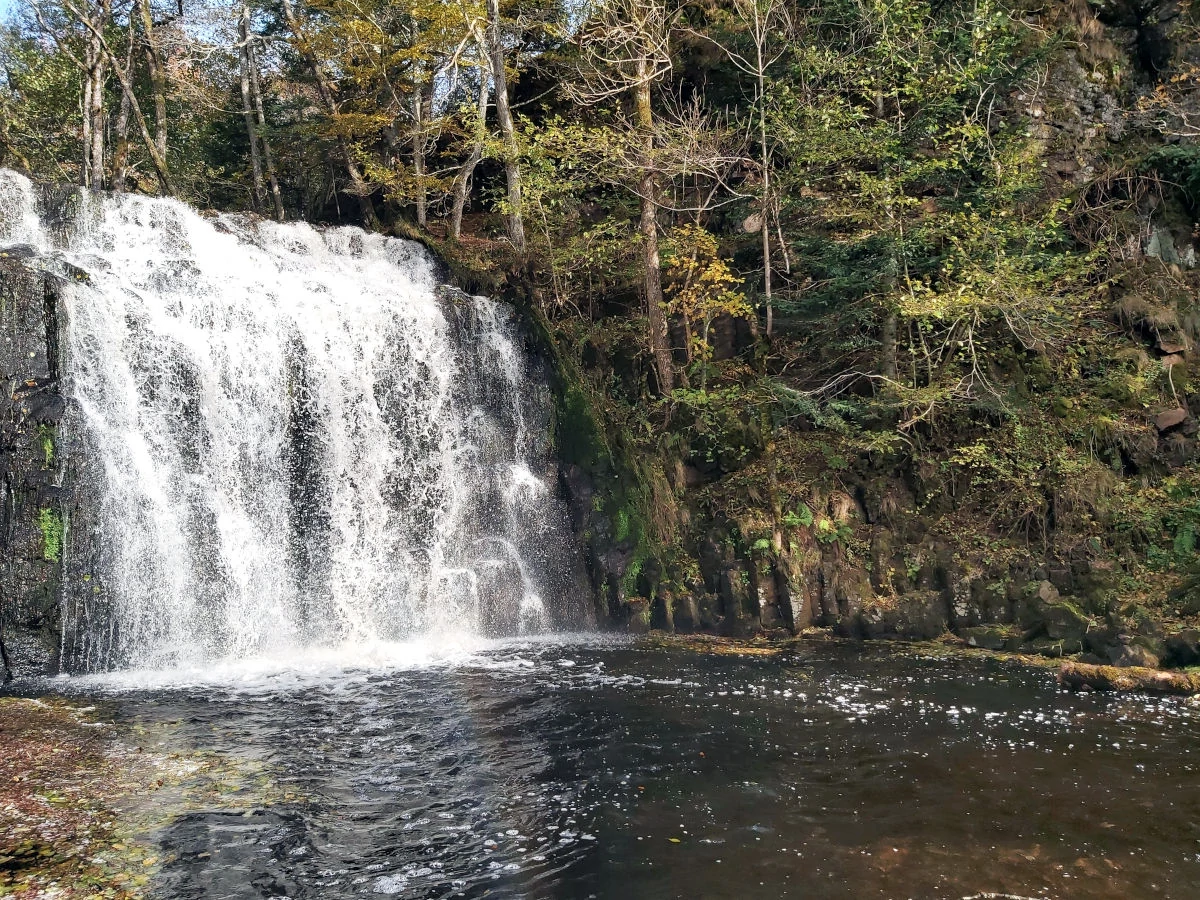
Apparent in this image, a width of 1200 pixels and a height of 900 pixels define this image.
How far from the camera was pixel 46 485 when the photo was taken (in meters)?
10.6

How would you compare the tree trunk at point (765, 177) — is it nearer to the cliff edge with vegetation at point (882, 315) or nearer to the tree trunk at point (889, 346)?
the cliff edge with vegetation at point (882, 315)

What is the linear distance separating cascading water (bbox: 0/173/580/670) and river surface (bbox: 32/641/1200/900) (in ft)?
5.16

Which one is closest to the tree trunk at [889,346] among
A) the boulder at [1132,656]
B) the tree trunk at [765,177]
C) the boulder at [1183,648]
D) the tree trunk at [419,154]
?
the tree trunk at [765,177]

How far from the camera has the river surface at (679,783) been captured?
17.0 feet

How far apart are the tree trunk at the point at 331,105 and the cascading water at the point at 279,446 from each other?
516 cm

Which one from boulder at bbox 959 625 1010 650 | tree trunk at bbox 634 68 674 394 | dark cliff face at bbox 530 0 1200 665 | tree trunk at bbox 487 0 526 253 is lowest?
boulder at bbox 959 625 1010 650

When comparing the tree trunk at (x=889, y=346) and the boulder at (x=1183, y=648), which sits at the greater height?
the tree trunk at (x=889, y=346)

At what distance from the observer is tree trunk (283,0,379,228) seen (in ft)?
68.0

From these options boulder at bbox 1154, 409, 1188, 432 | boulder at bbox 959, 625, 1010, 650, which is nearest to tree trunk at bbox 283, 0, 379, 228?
boulder at bbox 959, 625, 1010, 650

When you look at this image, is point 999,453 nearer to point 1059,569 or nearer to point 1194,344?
point 1059,569

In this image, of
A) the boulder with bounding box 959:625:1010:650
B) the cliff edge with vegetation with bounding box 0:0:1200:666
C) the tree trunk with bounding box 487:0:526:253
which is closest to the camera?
the boulder with bounding box 959:625:1010:650

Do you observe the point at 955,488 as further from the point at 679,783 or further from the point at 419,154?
the point at 419,154

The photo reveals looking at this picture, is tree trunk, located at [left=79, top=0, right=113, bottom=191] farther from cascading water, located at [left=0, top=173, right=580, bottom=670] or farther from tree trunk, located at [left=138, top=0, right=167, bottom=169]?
cascading water, located at [left=0, top=173, right=580, bottom=670]

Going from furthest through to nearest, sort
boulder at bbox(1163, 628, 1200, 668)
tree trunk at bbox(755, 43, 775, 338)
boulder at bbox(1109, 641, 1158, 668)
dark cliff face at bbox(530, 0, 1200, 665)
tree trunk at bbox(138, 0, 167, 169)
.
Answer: tree trunk at bbox(138, 0, 167, 169) → tree trunk at bbox(755, 43, 775, 338) → dark cliff face at bbox(530, 0, 1200, 665) → boulder at bbox(1109, 641, 1158, 668) → boulder at bbox(1163, 628, 1200, 668)
